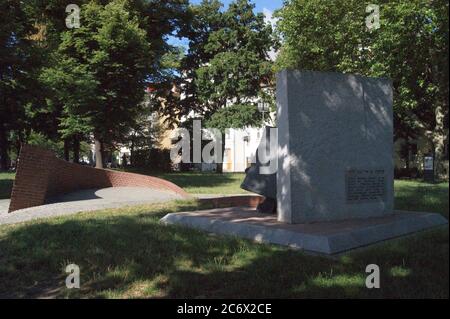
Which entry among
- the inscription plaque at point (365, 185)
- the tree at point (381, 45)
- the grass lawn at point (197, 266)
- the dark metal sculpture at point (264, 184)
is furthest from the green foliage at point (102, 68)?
the inscription plaque at point (365, 185)

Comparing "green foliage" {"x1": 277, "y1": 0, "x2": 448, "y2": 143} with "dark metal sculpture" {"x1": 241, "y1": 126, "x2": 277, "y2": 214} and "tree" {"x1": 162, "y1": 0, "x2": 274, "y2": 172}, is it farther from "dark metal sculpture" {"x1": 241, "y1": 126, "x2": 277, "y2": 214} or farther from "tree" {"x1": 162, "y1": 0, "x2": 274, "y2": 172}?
"dark metal sculpture" {"x1": 241, "y1": 126, "x2": 277, "y2": 214}

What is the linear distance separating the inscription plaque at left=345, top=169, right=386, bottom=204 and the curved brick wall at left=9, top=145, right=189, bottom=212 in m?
7.45

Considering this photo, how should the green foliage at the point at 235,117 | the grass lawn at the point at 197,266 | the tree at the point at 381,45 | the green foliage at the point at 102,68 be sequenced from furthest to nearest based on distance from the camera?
the green foliage at the point at 235,117, the green foliage at the point at 102,68, the tree at the point at 381,45, the grass lawn at the point at 197,266

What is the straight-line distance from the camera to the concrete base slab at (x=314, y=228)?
21.6ft

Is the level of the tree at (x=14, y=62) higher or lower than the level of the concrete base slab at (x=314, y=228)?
higher

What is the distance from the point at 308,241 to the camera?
6.63 metres

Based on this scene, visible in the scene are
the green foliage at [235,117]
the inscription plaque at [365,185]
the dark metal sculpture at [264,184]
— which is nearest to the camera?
the inscription plaque at [365,185]

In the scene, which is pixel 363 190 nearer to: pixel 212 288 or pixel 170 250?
pixel 170 250

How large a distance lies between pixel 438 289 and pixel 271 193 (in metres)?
5.01

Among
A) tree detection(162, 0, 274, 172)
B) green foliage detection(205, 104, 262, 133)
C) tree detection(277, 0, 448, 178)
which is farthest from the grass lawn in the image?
tree detection(162, 0, 274, 172)

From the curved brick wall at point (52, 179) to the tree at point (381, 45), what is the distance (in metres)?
12.0

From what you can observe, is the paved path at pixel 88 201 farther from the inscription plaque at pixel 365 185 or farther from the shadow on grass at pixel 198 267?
the inscription plaque at pixel 365 185

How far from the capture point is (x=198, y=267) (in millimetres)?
→ 5797

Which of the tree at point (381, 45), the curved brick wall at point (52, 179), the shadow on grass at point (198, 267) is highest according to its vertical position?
the tree at point (381, 45)
